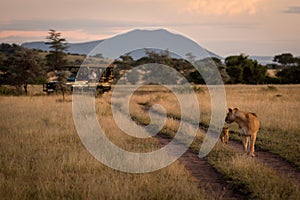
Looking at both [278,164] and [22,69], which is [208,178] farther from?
[22,69]

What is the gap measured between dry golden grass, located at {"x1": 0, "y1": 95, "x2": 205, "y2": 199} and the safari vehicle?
20.8m

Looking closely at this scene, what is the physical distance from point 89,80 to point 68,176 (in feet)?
86.7

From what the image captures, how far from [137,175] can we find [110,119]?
9553 mm

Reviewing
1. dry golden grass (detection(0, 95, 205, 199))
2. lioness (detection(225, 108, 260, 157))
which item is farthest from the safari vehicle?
lioness (detection(225, 108, 260, 157))

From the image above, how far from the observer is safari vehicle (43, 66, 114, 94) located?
34.6 meters

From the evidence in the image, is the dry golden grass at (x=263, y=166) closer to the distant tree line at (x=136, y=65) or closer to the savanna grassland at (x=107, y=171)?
the savanna grassland at (x=107, y=171)

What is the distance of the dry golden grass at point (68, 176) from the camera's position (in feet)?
24.6

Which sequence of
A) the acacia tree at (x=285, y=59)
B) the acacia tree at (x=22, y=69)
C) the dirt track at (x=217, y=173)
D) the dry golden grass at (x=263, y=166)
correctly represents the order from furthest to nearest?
the acacia tree at (x=285, y=59)
the acacia tree at (x=22, y=69)
the dirt track at (x=217, y=173)
the dry golden grass at (x=263, y=166)

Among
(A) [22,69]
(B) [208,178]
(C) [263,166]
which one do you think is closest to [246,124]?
(C) [263,166]

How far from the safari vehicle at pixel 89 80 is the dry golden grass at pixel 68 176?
20.8 metres

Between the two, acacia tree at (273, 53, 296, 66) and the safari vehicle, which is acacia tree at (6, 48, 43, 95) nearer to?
the safari vehicle

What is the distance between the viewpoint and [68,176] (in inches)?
344

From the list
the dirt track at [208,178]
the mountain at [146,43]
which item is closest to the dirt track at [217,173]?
the dirt track at [208,178]

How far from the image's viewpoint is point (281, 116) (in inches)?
783
